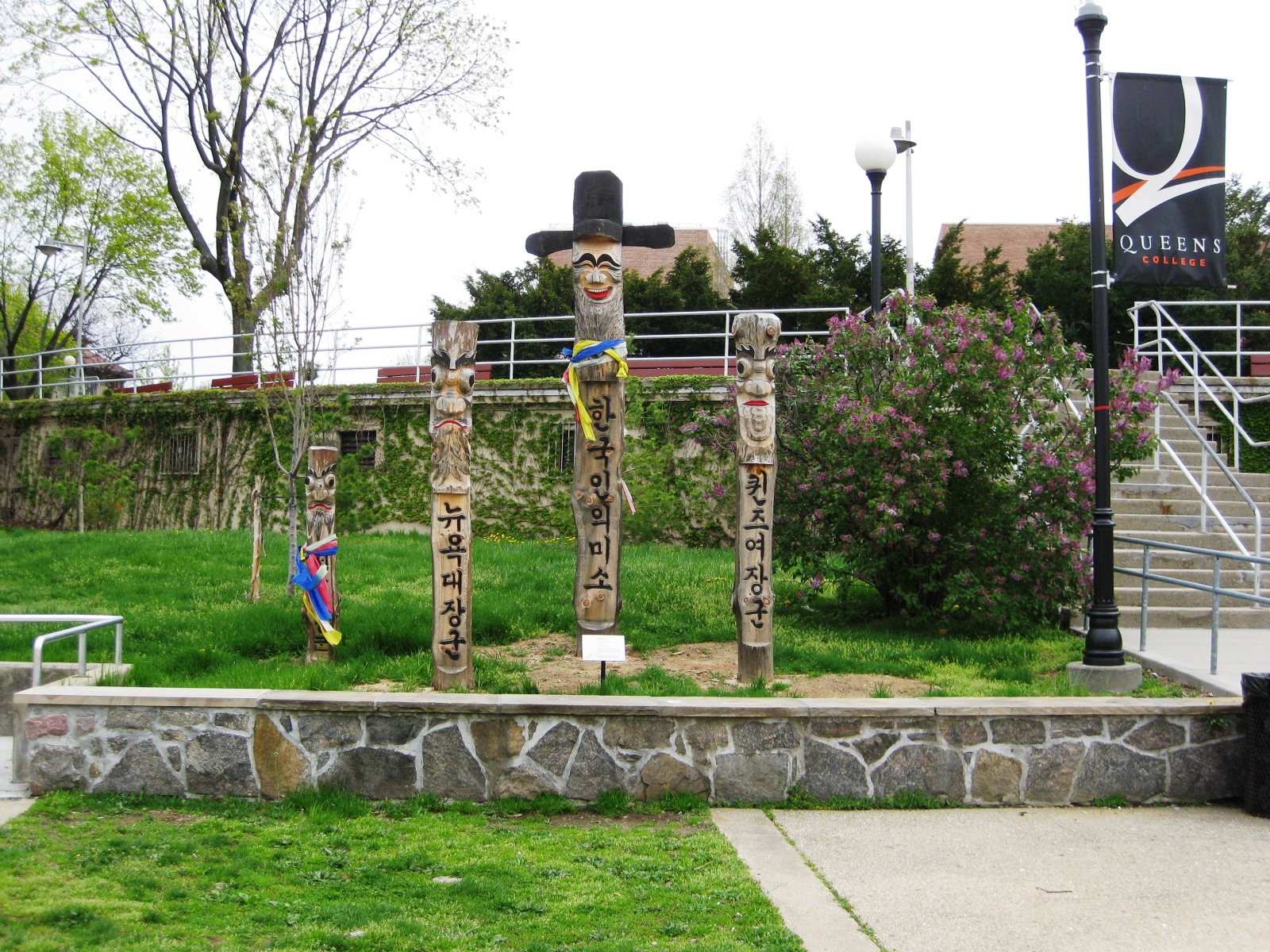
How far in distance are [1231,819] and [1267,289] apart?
872 inches

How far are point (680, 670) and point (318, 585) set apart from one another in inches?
115

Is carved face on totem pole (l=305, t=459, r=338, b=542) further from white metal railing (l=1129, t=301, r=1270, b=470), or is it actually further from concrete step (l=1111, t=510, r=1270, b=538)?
white metal railing (l=1129, t=301, r=1270, b=470)

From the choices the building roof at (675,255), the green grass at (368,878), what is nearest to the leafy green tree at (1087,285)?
the building roof at (675,255)

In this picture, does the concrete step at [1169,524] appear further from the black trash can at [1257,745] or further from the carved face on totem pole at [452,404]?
the carved face on totem pole at [452,404]

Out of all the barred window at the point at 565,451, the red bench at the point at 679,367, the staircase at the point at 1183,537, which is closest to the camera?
the staircase at the point at 1183,537

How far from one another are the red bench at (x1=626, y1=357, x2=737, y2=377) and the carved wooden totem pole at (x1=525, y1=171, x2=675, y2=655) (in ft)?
30.9

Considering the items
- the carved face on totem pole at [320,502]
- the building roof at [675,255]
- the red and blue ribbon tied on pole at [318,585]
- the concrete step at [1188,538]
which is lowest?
the red and blue ribbon tied on pole at [318,585]

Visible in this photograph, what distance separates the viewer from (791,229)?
35469mm

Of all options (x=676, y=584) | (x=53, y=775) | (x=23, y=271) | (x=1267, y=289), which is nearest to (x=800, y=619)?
(x=676, y=584)

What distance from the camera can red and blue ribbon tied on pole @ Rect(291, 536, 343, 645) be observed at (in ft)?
27.2

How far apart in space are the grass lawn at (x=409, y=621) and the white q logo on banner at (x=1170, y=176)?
12.3ft

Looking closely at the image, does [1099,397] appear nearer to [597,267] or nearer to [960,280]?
[597,267]

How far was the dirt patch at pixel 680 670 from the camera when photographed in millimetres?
7840

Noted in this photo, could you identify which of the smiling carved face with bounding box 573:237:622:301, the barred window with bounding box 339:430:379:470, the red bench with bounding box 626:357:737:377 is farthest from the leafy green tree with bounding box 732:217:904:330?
the smiling carved face with bounding box 573:237:622:301
